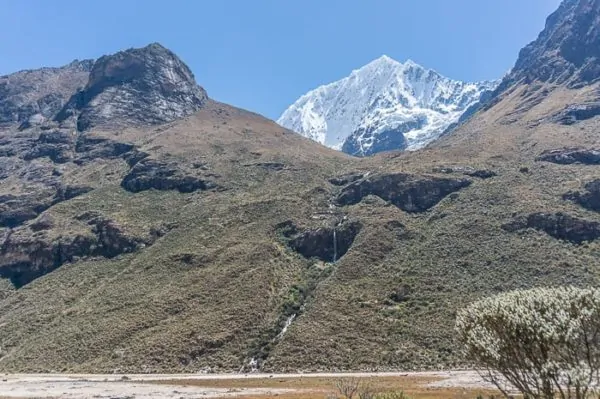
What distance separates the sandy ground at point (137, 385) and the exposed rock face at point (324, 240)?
44579 mm

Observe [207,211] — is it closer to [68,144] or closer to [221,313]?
[221,313]

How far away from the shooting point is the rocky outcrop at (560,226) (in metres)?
106

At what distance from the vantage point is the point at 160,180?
15675cm

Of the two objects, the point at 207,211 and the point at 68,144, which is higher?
the point at 68,144

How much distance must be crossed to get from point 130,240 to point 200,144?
62040 mm

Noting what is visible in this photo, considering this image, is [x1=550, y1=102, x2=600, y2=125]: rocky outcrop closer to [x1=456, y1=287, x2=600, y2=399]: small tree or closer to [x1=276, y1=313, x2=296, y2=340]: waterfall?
[x1=276, y1=313, x2=296, y2=340]: waterfall

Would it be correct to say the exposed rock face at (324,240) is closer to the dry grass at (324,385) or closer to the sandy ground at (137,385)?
the sandy ground at (137,385)

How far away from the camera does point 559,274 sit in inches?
3698

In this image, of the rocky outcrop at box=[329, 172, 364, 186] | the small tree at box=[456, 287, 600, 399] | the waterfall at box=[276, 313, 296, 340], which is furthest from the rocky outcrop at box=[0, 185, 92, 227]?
the small tree at box=[456, 287, 600, 399]

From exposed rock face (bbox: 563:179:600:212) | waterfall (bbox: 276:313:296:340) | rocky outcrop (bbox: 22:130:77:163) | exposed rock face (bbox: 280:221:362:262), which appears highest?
rocky outcrop (bbox: 22:130:77:163)

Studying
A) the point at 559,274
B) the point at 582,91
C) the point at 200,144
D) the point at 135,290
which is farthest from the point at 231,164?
the point at 582,91

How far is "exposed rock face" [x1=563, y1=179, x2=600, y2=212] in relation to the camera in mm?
115625

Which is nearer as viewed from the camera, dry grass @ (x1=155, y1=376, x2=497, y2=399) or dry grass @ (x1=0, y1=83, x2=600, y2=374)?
dry grass @ (x1=155, y1=376, x2=497, y2=399)

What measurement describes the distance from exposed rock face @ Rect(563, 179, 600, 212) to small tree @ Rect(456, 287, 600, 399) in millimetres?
103819
